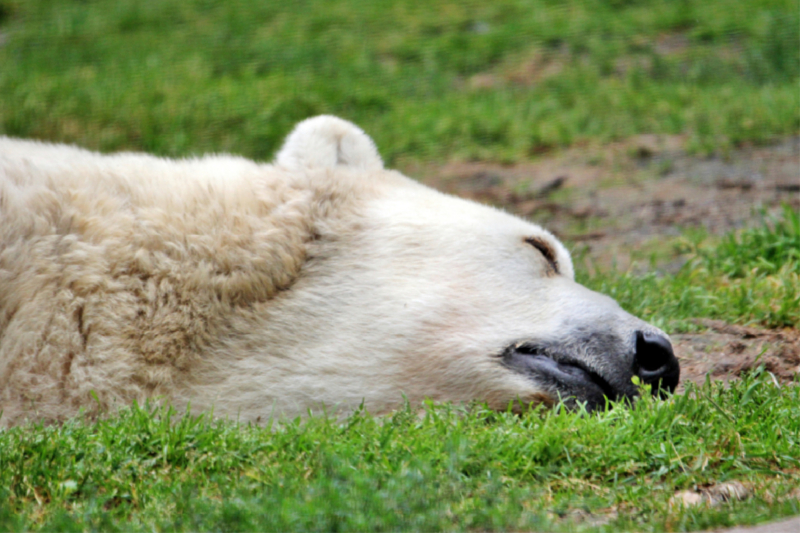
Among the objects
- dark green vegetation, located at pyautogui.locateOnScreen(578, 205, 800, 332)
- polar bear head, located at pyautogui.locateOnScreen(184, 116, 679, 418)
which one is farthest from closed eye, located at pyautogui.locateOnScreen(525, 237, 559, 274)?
dark green vegetation, located at pyautogui.locateOnScreen(578, 205, 800, 332)

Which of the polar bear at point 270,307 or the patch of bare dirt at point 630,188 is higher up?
Answer: the polar bear at point 270,307

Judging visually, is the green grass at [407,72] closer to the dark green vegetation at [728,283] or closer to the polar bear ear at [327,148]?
the dark green vegetation at [728,283]

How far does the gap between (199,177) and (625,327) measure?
191 cm

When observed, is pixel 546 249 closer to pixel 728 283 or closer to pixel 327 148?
pixel 327 148

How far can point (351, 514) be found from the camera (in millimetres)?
2598

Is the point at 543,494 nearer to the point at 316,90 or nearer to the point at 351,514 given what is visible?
the point at 351,514

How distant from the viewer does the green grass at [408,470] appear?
2648mm

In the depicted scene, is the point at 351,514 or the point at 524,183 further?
the point at 524,183

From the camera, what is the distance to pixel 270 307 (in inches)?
146

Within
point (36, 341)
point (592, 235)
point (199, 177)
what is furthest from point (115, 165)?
point (592, 235)

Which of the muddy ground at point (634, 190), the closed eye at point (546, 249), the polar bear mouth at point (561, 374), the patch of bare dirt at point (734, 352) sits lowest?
the muddy ground at point (634, 190)

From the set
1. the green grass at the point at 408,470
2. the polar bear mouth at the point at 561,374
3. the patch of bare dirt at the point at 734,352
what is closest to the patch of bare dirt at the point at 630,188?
the patch of bare dirt at the point at 734,352

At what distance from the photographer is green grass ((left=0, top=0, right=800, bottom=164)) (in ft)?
27.9

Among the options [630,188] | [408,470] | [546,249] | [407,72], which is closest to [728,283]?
[546,249]
